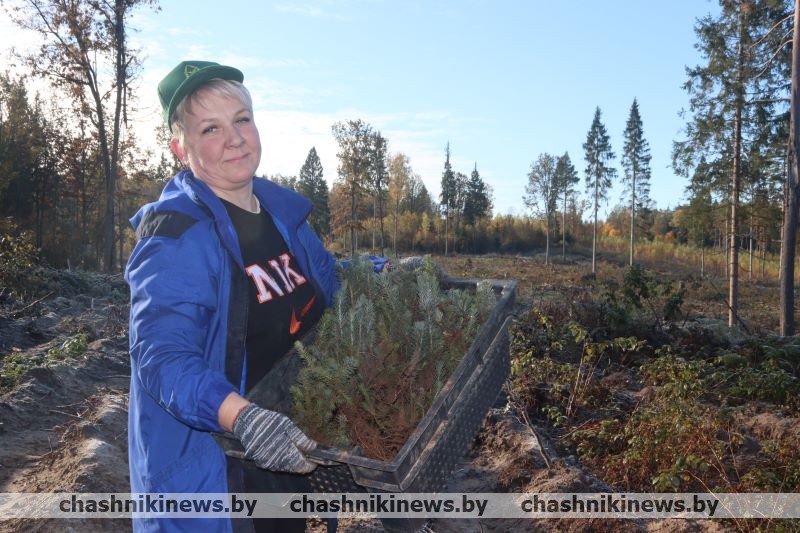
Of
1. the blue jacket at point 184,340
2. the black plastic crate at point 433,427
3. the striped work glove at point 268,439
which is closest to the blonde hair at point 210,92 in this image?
the blue jacket at point 184,340

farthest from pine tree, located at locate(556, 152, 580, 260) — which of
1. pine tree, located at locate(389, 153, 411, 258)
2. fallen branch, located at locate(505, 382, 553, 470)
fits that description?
fallen branch, located at locate(505, 382, 553, 470)

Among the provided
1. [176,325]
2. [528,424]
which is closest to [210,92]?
[176,325]

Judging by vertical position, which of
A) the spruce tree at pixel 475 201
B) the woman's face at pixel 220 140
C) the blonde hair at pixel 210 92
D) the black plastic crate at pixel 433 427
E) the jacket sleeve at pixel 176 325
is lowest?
the black plastic crate at pixel 433 427

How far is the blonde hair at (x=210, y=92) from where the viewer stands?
1970 millimetres

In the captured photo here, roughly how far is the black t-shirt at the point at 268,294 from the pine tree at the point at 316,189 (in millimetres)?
45586

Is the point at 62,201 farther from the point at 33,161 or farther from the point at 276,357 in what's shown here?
the point at 276,357

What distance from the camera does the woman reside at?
154cm

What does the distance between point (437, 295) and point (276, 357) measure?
67 cm

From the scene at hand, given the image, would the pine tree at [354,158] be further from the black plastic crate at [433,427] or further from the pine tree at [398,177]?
the black plastic crate at [433,427]

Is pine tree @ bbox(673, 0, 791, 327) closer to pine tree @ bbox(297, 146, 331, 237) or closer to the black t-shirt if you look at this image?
the black t-shirt

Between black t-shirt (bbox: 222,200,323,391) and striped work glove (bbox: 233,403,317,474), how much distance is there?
551 millimetres

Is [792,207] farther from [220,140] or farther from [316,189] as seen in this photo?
[316,189]

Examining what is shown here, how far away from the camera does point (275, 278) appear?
215 centimetres

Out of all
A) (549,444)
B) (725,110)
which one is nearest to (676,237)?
(725,110)
